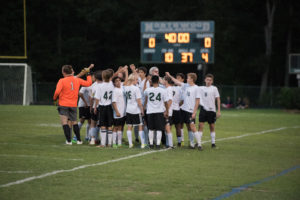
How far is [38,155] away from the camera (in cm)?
1126

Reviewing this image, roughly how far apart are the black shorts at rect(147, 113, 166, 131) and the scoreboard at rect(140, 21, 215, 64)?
18.0m

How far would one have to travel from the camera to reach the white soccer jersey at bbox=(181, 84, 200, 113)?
1330 centimetres

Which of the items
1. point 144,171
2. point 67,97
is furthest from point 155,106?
point 144,171

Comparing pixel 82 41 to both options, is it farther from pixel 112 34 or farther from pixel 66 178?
pixel 66 178

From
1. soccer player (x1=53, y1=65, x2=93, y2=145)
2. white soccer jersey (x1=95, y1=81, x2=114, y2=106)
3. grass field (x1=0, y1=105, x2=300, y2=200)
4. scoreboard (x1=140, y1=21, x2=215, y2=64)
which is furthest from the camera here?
scoreboard (x1=140, y1=21, x2=215, y2=64)

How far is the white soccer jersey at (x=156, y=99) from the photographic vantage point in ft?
42.2

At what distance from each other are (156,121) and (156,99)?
0.51 m

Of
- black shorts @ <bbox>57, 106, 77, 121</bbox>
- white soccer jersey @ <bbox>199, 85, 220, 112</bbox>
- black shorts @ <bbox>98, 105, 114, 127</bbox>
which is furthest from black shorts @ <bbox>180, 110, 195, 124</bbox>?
black shorts @ <bbox>57, 106, 77, 121</bbox>

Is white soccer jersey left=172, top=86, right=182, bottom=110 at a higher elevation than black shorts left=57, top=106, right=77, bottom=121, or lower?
higher

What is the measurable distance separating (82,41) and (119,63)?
13.4 feet

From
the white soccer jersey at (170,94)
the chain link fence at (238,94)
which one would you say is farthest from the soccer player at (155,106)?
the chain link fence at (238,94)

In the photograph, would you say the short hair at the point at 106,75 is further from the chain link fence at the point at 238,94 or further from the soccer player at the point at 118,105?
the chain link fence at the point at 238,94

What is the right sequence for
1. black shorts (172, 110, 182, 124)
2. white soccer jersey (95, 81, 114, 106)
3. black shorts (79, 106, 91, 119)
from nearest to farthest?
white soccer jersey (95, 81, 114, 106), black shorts (172, 110, 182, 124), black shorts (79, 106, 91, 119)

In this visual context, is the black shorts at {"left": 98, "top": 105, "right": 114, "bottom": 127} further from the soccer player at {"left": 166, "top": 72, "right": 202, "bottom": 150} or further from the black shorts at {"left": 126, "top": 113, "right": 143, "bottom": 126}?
the soccer player at {"left": 166, "top": 72, "right": 202, "bottom": 150}
